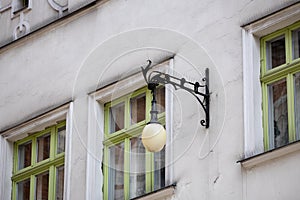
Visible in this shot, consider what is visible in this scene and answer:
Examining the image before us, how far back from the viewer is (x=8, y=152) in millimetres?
17766

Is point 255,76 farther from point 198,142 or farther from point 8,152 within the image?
point 8,152

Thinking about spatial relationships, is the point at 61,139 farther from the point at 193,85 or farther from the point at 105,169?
the point at 193,85

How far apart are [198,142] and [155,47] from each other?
1689 mm

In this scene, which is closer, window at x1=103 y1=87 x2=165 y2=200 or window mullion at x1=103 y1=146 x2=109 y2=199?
window at x1=103 y1=87 x2=165 y2=200

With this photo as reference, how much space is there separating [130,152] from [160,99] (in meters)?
0.81

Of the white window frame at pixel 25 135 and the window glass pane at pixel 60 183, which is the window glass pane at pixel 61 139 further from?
the window glass pane at pixel 60 183

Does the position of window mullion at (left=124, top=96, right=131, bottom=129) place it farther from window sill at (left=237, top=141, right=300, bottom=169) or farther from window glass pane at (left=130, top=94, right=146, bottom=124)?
window sill at (left=237, top=141, right=300, bottom=169)

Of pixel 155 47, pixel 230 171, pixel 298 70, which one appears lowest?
pixel 230 171

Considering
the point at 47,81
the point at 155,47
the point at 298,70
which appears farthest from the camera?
the point at 47,81

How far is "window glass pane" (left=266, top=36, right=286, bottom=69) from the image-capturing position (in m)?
14.3

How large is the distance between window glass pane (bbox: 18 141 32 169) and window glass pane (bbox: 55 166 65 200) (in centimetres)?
71

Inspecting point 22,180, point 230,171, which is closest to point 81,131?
point 22,180

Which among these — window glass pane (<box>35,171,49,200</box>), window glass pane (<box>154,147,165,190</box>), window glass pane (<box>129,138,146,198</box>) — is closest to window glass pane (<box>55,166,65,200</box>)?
window glass pane (<box>35,171,49,200</box>)

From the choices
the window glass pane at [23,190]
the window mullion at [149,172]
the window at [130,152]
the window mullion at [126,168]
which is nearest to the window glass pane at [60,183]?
the window glass pane at [23,190]
